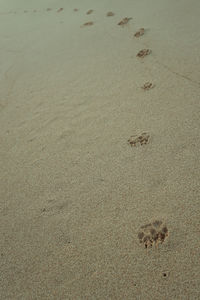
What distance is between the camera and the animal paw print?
1.24 m

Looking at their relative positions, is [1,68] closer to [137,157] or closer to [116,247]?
[137,157]

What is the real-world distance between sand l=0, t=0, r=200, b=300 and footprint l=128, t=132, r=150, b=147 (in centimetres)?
2

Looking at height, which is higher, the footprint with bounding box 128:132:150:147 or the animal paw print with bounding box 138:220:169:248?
the footprint with bounding box 128:132:150:147

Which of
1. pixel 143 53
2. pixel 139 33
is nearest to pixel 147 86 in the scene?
pixel 143 53

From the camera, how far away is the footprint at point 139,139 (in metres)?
1.77

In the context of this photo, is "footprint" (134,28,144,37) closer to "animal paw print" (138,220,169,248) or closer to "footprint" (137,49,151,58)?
"footprint" (137,49,151,58)

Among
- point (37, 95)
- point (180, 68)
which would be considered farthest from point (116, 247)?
point (37, 95)

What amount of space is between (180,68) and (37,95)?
57.1 inches

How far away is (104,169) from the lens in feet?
5.48

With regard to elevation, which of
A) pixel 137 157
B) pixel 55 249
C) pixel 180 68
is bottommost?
pixel 55 249

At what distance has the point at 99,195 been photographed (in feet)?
5.01

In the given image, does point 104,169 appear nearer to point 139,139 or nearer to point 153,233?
point 139,139

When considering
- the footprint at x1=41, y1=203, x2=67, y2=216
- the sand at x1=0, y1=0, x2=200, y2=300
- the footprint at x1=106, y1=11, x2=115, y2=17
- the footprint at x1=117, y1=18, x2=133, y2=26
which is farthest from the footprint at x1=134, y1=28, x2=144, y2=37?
the footprint at x1=41, y1=203, x2=67, y2=216

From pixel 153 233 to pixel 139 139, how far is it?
2.36 ft
